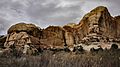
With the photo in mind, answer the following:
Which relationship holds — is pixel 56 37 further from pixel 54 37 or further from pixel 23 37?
pixel 23 37

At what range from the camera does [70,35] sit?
55312 millimetres

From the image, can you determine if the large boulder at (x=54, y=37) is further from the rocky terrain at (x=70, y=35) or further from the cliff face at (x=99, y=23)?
→ the cliff face at (x=99, y=23)

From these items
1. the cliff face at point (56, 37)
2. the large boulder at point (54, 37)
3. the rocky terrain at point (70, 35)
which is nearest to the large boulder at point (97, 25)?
the rocky terrain at point (70, 35)

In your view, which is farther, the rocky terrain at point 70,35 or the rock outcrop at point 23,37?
the rocky terrain at point 70,35

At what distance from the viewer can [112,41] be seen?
47.4 m

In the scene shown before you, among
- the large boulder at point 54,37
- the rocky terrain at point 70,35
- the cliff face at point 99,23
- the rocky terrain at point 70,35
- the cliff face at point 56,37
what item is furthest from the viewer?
the cliff face at point 56,37

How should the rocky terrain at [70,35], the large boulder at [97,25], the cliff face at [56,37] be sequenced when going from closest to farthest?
the rocky terrain at [70,35] → the large boulder at [97,25] → the cliff face at [56,37]

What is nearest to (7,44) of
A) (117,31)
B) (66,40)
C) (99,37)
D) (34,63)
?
(66,40)

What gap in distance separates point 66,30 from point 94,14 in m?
7.94

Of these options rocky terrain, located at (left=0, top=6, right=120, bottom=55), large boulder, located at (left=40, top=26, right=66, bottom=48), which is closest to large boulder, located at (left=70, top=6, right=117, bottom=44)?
rocky terrain, located at (left=0, top=6, right=120, bottom=55)

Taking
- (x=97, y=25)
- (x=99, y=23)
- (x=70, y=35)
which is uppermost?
(x=99, y=23)

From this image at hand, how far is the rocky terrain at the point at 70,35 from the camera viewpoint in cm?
4659

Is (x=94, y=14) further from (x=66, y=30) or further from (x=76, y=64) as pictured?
(x=76, y=64)

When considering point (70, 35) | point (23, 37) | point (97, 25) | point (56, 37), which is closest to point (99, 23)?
point (97, 25)
